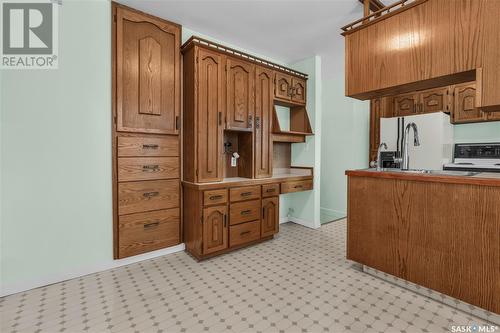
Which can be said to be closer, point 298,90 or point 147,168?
point 147,168

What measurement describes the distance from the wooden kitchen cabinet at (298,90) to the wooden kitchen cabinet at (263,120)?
485mm

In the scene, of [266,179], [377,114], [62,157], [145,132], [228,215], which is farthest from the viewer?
[377,114]

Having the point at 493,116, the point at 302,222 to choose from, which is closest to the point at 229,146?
the point at 302,222

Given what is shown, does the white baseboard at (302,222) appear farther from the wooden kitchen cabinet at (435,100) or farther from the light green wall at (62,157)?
the light green wall at (62,157)

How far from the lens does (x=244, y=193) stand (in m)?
2.86

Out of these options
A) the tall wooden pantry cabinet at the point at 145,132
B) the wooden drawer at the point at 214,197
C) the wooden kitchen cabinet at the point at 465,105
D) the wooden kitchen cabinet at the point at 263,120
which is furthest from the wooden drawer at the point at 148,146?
the wooden kitchen cabinet at the point at 465,105

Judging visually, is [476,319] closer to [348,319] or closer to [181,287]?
[348,319]

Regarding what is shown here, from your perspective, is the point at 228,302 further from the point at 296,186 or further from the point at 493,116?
the point at 493,116

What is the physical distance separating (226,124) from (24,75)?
183 cm

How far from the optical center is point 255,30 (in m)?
2.88

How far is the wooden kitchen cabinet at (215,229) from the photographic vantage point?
2564 millimetres

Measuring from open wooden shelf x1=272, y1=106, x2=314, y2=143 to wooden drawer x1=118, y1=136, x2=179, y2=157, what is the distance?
1.35 metres

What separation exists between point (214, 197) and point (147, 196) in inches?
28.1

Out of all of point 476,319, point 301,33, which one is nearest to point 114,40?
point 301,33
